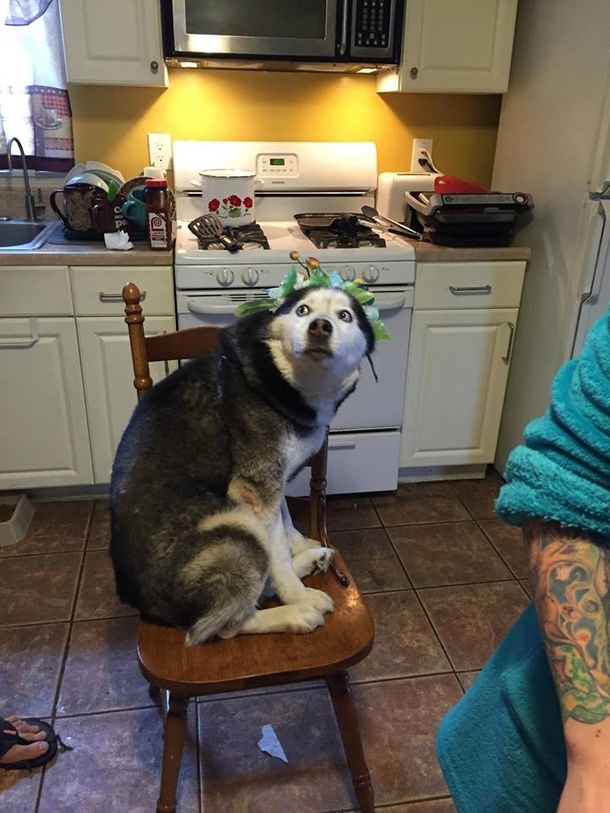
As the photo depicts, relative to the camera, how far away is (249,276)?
2.20 metres

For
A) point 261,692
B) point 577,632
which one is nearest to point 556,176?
point 261,692

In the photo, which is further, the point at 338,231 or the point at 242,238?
the point at 338,231

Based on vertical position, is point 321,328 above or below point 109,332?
above

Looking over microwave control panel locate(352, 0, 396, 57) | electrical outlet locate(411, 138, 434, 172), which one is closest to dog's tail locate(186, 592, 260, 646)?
microwave control panel locate(352, 0, 396, 57)

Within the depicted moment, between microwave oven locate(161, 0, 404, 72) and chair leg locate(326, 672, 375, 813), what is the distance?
205cm

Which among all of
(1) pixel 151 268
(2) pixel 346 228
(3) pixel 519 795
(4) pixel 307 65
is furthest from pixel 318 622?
(4) pixel 307 65

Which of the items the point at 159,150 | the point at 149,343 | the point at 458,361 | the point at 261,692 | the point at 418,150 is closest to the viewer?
the point at 149,343

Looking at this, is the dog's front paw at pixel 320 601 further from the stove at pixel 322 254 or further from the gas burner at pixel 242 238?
the gas burner at pixel 242 238

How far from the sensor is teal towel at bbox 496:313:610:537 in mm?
644

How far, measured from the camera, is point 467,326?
2.48 metres

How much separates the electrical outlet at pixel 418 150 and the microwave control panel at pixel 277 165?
1.80 feet

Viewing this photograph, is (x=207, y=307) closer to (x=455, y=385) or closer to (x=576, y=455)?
(x=455, y=385)

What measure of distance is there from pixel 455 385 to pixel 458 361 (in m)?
0.10

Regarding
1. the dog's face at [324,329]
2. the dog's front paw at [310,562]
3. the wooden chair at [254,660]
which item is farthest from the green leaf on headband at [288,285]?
the dog's front paw at [310,562]
